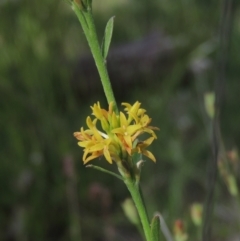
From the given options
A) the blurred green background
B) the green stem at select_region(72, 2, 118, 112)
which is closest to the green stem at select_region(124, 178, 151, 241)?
the green stem at select_region(72, 2, 118, 112)

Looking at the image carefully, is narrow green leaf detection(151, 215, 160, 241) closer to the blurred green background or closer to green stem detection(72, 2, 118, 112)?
green stem detection(72, 2, 118, 112)

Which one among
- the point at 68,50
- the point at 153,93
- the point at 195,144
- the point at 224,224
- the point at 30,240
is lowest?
the point at 224,224

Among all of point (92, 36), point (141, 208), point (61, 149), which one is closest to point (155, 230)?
point (141, 208)

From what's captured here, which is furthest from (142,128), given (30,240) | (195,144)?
(195,144)

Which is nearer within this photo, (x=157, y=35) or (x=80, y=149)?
(x=80, y=149)

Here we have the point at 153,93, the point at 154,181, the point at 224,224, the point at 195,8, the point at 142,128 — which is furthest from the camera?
the point at 195,8

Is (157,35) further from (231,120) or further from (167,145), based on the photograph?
(167,145)

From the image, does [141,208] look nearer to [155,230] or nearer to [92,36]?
[155,230]

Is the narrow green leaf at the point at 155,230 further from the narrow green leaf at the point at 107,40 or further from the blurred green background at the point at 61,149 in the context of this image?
the blurred green background at the point at 61,149

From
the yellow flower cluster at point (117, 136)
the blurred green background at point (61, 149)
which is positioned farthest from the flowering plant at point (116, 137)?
the blurred green background at point (61, 149)
